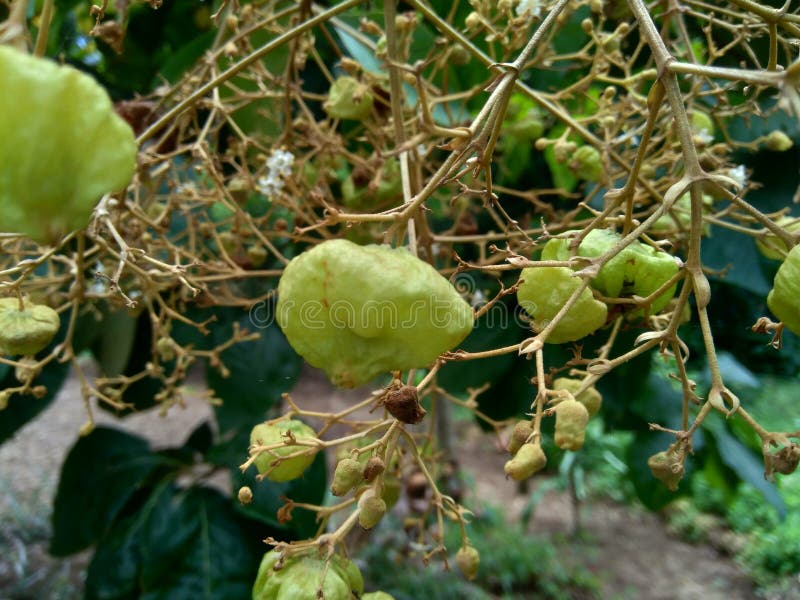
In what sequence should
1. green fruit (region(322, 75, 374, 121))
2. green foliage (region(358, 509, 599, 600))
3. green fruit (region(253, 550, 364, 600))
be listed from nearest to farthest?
1. green fruit (region(253, 550, 364, 600))
2. green fruit (region(322, 75, 374, 121))
3. green foliage (region(358, 509, 599, 600))

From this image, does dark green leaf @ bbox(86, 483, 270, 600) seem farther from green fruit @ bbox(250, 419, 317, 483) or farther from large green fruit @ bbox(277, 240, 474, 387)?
large green fruit @ bbox(277, 240, 474, 387)

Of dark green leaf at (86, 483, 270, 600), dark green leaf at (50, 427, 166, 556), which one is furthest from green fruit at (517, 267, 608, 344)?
dark green leaf at (50, 427, 166, 556)

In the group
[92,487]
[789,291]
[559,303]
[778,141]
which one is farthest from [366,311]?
[92,487]

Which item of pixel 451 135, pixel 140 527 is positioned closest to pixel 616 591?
pixel 140 527

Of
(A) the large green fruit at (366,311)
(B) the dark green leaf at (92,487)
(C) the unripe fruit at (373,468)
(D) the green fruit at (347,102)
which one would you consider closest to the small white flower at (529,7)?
(D) the green fruit at (347,102)

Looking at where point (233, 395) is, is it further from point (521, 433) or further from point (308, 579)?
point (521, 433)
